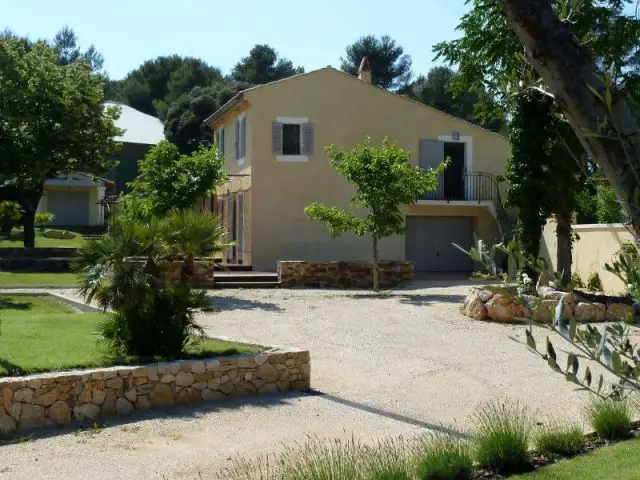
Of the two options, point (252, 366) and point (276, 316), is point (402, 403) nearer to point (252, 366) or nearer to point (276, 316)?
point (252, 366)

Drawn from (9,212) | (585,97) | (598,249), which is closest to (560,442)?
(585,97)

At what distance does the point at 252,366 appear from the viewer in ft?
33.7

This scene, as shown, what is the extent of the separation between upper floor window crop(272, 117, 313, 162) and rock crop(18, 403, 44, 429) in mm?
18821

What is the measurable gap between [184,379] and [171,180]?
36.7 feet

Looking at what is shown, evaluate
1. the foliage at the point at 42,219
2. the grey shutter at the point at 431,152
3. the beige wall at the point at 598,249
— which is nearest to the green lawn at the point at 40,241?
the foliage at the point at 42,219

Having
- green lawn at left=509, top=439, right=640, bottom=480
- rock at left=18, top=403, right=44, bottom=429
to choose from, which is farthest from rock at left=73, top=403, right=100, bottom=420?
green lawn at left=509, top=439, right=640, bottom=480

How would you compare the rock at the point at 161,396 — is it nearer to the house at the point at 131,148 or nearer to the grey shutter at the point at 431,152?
the grey shutter at the point at 431,152

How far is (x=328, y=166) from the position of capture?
1074 inches

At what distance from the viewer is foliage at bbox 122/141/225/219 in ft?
65.9

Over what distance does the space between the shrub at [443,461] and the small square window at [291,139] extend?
68.5ft

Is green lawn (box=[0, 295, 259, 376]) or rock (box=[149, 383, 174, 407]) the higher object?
green lawn (box=[0, 295, 259, 376])

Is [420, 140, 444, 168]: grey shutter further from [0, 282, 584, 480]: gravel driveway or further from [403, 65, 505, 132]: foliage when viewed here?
[403, 65, 505, 132]: foliage

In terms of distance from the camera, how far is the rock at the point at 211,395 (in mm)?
9898

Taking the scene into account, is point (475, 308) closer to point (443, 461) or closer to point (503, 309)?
point (503, 309)
